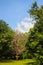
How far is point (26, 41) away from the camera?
4372cm

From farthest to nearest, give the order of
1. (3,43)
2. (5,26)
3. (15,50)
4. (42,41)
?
(15,50), (5,26), (3,43), (42,41)

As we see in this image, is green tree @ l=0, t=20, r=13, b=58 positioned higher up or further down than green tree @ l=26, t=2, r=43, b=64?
higher up

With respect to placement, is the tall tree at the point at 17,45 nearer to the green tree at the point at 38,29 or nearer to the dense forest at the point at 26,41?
the dense forest at the point at 26,41

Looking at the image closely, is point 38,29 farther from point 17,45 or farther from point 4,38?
point 17,45

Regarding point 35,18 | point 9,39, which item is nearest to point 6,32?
point 9,39

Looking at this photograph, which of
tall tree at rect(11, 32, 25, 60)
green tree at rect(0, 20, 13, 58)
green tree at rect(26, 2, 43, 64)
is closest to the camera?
Result: green tree at rect(26, 2, 43, 64)

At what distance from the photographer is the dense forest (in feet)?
111

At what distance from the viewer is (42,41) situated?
33.1 meters

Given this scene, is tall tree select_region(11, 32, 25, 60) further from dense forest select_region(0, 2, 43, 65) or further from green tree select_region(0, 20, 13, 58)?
green tree select_region(0, 20, 13, 58)

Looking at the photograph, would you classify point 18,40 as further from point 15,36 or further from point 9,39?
point 9,39

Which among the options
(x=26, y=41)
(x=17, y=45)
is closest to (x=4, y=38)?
(x=17, y=45)

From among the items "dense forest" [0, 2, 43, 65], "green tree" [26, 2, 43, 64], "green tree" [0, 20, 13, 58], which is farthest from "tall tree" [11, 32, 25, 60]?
"green tree" [26, 2, 43, 64]

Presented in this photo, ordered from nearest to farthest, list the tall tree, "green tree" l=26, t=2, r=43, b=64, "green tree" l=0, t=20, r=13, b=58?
1. "green tree" l=26, t=2, r=43, b=64
2. "green tree" l=0, t=20, r=13, b=58
3. the tall tree

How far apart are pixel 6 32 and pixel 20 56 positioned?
14413 millimetres
